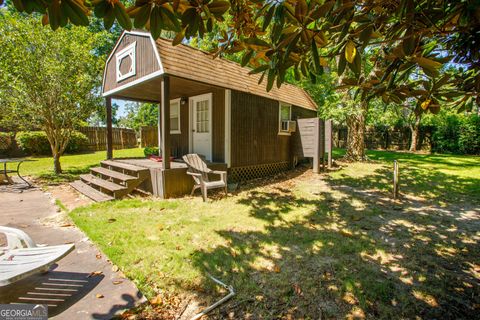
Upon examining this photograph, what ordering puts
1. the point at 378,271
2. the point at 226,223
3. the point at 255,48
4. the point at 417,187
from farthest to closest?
the point at 417,187 < the point at 226,223 < the point at 378,271 < the point at 255,48

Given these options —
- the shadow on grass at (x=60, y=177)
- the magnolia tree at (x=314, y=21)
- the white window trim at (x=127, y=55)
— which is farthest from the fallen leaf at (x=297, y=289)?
the shadow on grass at (x=60, y=177)

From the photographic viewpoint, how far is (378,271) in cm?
259

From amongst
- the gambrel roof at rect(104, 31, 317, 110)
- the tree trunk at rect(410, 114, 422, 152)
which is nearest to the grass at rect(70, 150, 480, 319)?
the gambrel roof at rect(104, 31, 317, 110)

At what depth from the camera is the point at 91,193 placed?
5676 mm

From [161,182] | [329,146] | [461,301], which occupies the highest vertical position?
[329,146]

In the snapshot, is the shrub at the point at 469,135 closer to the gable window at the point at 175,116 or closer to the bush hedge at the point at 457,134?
the bush hedge at the point at 457,134

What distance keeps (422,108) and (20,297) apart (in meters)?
3.89

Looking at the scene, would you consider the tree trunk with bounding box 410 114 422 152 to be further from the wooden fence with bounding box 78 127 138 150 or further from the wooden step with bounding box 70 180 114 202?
the wooden fence with bounding box 78 127 138 150

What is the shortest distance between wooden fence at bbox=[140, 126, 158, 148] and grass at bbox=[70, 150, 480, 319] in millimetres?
15211

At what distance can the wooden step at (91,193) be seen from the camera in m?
5.30

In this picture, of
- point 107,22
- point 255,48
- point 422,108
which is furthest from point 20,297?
point 422,108

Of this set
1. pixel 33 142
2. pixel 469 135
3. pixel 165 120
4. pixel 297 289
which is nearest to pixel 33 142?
pixel 33 142

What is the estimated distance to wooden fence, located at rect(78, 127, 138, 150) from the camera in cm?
1670

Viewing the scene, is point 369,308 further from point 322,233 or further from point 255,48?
point 255,48
